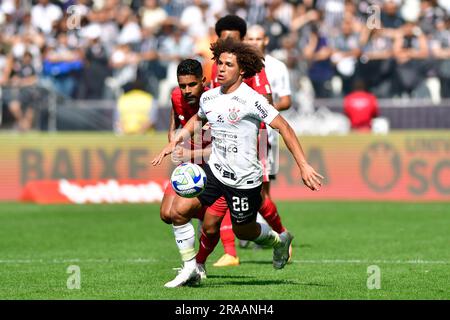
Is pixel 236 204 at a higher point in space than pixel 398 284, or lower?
higher

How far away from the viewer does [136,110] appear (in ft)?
74.5

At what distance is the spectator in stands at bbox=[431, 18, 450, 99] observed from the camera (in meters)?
22.6

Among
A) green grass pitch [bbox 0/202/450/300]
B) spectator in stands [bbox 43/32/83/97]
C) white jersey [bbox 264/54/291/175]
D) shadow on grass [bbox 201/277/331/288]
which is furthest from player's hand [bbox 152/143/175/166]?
spectator in stands [bbox 43/32/83/97]

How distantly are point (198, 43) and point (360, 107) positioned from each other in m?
3.59

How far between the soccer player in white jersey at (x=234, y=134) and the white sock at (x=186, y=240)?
167mm

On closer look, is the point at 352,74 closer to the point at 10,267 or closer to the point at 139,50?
the point at 139,50

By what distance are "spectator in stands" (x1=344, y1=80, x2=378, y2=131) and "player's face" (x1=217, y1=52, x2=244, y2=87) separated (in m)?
12.6

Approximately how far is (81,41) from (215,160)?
1502cm

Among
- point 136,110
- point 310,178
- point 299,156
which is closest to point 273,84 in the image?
point 299,156

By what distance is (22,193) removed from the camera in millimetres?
22656

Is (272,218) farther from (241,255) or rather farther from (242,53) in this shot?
(242,53)
